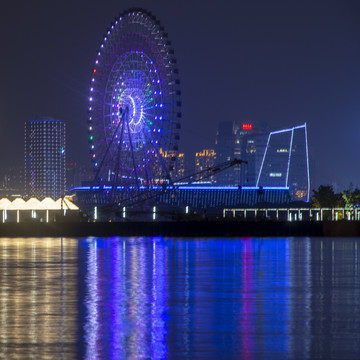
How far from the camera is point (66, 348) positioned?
1491 centimetres

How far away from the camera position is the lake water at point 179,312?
585 inches

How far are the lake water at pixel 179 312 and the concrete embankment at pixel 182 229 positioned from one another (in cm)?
6489

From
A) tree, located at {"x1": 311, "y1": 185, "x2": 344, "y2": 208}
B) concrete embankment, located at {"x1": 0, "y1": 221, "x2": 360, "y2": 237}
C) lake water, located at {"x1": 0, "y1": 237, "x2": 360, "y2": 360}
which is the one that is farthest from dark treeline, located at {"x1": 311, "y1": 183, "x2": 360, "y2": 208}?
lake water, located at {"x1": 0, "y1": 237, "x2": 360, "y2": 360}

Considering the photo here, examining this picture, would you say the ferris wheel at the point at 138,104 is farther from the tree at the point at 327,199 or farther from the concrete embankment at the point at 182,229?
the tree at the point at 327,199

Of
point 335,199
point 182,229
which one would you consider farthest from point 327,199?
point 182,229

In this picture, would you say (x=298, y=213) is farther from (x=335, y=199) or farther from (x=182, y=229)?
(x=182, y=229)

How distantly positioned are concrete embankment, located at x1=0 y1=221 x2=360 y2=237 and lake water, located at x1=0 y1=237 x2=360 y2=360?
64.9 metres

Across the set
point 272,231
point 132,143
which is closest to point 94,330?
point 132,143

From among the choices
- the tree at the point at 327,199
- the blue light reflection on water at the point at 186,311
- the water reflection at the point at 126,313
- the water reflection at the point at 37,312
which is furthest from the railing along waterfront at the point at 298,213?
the water reflection at the point at 37,312

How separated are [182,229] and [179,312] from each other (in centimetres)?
8148

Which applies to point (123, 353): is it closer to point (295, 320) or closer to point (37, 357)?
point (37, 357)

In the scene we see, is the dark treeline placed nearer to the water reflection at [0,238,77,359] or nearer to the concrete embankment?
the concrete embankment

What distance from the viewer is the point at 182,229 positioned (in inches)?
3991

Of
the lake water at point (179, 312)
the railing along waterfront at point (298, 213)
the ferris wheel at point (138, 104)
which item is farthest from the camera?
the railing along waterfront at point (298, 213)
